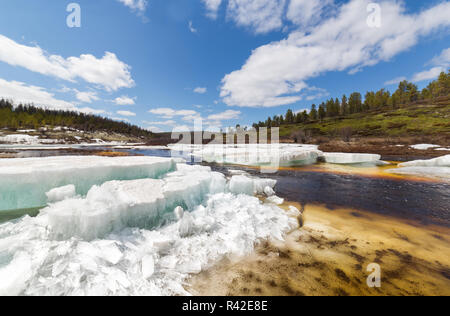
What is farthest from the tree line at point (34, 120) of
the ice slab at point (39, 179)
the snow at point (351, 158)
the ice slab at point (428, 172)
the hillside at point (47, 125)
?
the ice slab at point (428, 172)

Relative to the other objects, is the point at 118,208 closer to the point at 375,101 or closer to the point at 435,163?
the point at 435,163

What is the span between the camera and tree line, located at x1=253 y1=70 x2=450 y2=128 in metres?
77.4

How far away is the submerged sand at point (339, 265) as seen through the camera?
312cm

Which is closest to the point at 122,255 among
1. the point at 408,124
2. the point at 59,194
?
the point at 59,194

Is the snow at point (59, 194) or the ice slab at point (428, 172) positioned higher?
the snow at point (59, 194)

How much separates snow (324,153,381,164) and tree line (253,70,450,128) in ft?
260

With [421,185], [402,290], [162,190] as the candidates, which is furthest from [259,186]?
[421,185]

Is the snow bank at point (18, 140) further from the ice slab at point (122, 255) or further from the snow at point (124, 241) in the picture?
the ice slab at point (122, 255)

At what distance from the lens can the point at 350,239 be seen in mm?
4926

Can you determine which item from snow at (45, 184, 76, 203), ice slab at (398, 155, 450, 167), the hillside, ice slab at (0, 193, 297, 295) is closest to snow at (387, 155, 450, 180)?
ice slab at (398, 155, 450, 167)

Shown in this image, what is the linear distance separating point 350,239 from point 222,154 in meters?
18.4

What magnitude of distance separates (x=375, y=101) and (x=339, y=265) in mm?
117373

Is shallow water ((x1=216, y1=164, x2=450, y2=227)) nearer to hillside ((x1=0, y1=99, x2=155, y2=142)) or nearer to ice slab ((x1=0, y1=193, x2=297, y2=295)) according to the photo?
ice slab ((x1=0, y1=193, x2=297, y2=295))

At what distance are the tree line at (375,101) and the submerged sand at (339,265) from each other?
99724mm
